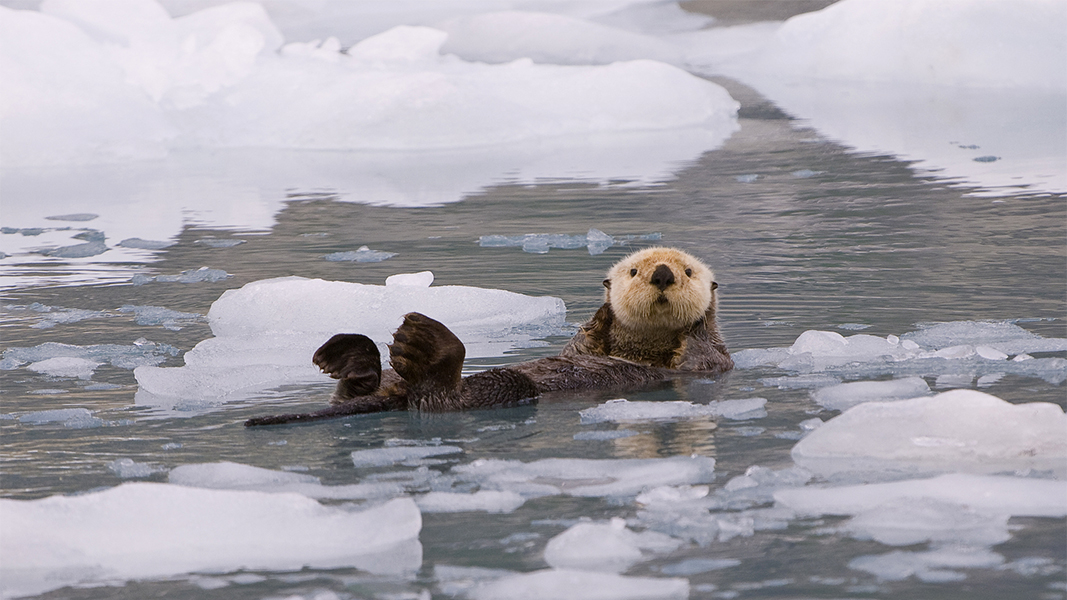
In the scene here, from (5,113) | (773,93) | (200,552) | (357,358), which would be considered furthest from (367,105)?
(200,552)

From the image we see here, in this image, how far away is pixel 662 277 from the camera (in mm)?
3834

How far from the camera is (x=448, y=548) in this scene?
230 centimetres

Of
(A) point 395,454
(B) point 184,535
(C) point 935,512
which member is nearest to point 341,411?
(A) point 395,454

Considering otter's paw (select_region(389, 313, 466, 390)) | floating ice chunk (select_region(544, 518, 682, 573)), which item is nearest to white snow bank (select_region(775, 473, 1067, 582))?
floating ice chunk (select_region(544, 518, 682, 573))

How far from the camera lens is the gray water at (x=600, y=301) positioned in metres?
2.21

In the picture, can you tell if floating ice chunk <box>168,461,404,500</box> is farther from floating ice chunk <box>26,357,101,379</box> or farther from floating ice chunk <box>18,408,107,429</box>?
floating ice chunk <box>26,357,101,379</box>

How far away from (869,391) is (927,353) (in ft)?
2.00

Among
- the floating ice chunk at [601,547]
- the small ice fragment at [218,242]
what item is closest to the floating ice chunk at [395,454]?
the floating ice chunk at [601,547]

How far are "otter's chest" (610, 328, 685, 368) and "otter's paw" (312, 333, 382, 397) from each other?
1.00 m

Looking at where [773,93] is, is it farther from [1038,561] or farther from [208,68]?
[1038,561]

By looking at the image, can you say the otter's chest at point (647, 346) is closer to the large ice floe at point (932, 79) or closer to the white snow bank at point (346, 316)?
the white snow bank at point (346, 316)

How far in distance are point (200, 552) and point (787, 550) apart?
1.08 metres

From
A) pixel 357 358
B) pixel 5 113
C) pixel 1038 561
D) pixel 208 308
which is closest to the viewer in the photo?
pixel 1038 561

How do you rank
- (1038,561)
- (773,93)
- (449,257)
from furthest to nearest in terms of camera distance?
(773,93) → (449,257) → (1038,561)
